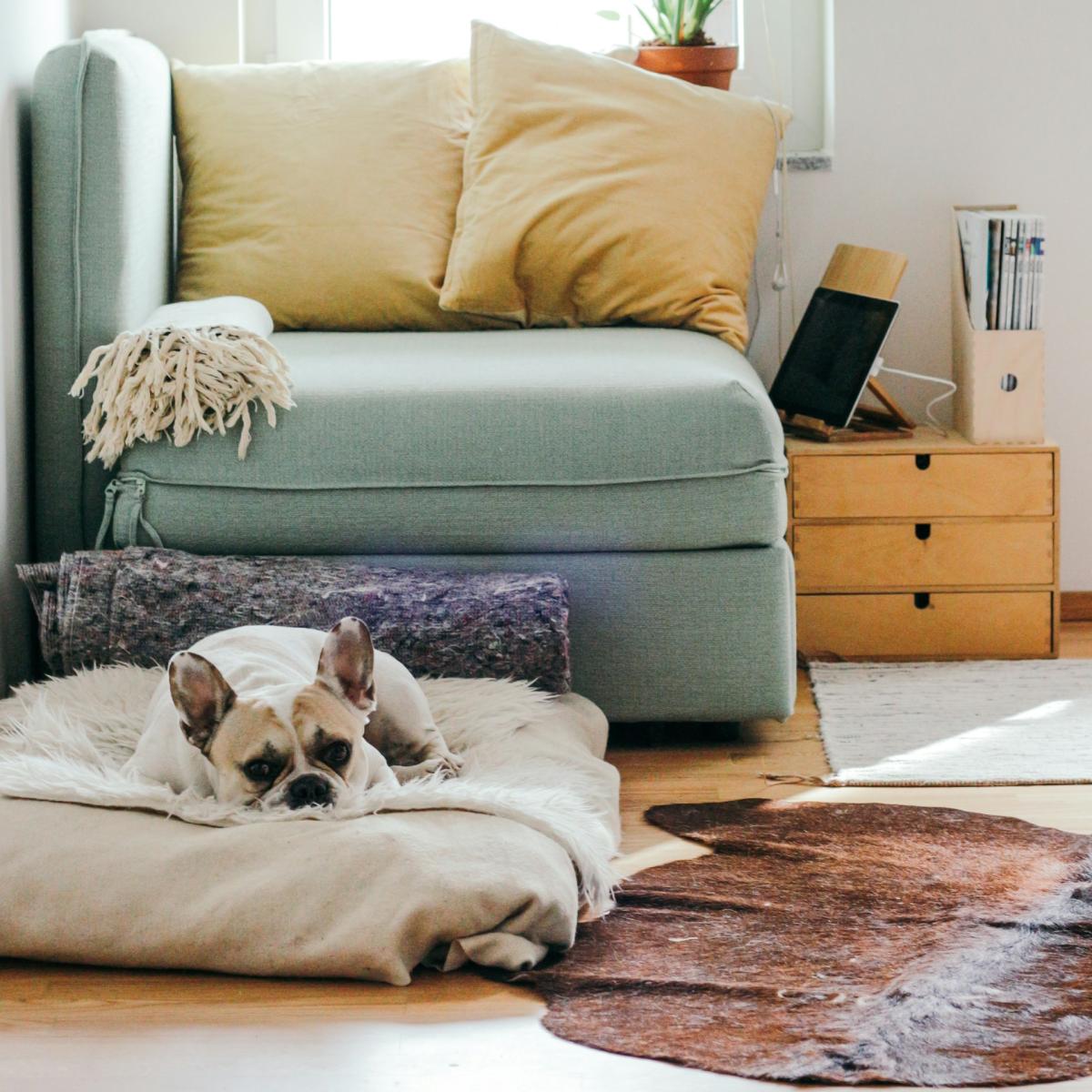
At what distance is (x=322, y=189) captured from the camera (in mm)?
2740

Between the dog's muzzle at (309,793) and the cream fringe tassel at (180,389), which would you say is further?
the cream fringe tassel at (180,389)

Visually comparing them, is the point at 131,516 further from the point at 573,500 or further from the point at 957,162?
the point at 957,162

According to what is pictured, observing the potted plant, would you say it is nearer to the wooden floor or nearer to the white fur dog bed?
the white fur dog bed

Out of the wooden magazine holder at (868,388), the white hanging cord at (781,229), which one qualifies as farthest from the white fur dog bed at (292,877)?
the white hanging cord at (781,229)

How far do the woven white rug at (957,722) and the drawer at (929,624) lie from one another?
4 cm

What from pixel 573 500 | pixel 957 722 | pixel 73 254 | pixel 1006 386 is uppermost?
pixel 73 254

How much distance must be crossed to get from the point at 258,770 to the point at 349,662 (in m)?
0.15

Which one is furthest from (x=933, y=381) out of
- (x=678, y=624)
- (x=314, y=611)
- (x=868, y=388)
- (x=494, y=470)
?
(x=314, y=611)

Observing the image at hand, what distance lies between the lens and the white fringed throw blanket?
209 centimetres

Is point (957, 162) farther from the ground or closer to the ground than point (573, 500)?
farther from the ground

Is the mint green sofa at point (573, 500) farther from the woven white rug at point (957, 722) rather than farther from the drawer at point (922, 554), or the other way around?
the drawer at point (922, 554)

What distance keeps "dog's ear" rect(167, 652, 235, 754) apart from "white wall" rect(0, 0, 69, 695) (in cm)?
68

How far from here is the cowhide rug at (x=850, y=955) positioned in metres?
1.28

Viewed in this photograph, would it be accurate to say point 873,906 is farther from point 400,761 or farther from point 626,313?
point 626,313
